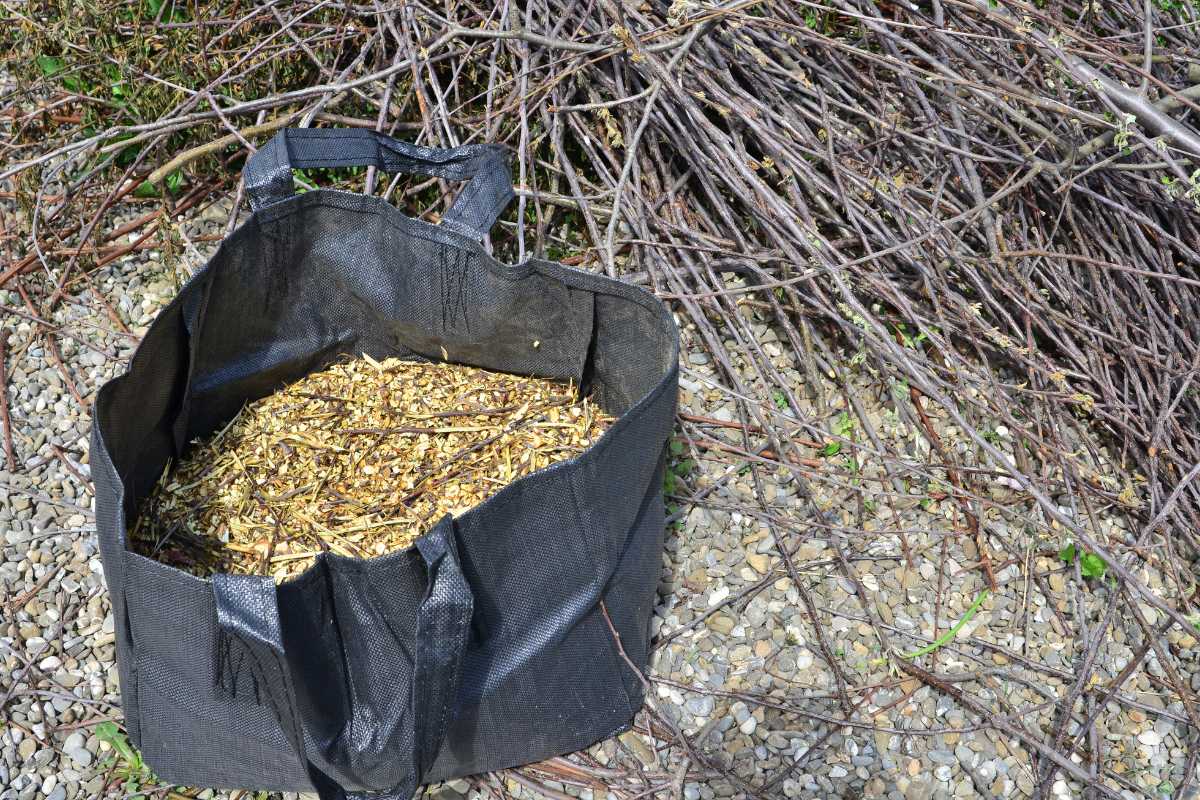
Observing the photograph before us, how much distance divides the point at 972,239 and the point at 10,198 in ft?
7.67

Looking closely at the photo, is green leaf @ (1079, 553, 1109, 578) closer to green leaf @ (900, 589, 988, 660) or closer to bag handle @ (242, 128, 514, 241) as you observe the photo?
green leaf @ (900, 589, 988, 660)

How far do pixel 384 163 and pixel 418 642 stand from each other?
0.96m

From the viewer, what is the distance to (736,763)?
186 cm

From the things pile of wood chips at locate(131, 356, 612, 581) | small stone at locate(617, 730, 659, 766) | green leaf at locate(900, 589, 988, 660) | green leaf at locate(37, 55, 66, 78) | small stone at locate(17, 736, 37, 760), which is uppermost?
green leaf at locate(37, 55, 66, 78)

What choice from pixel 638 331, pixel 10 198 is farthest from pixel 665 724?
pixel 10 198

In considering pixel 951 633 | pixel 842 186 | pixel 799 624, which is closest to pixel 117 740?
pixel 799 624

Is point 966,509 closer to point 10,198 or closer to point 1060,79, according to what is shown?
point 1060,79

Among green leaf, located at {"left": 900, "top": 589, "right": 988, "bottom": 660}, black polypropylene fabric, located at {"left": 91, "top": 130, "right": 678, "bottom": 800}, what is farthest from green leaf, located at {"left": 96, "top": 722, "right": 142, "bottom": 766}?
green leaf, located at {"left": 900, "top": 589, "right": 988, "bottom": 660}

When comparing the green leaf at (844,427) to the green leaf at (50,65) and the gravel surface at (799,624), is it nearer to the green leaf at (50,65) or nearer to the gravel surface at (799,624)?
the gravel surface at (799,624)

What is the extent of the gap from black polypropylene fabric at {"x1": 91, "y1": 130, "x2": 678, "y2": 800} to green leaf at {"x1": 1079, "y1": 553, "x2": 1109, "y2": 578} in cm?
87

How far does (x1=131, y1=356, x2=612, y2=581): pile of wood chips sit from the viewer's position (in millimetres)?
1911

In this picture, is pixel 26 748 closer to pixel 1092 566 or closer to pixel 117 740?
pixel 117 740

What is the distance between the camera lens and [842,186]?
2.27 m

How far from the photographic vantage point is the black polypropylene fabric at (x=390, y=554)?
1.48 m
